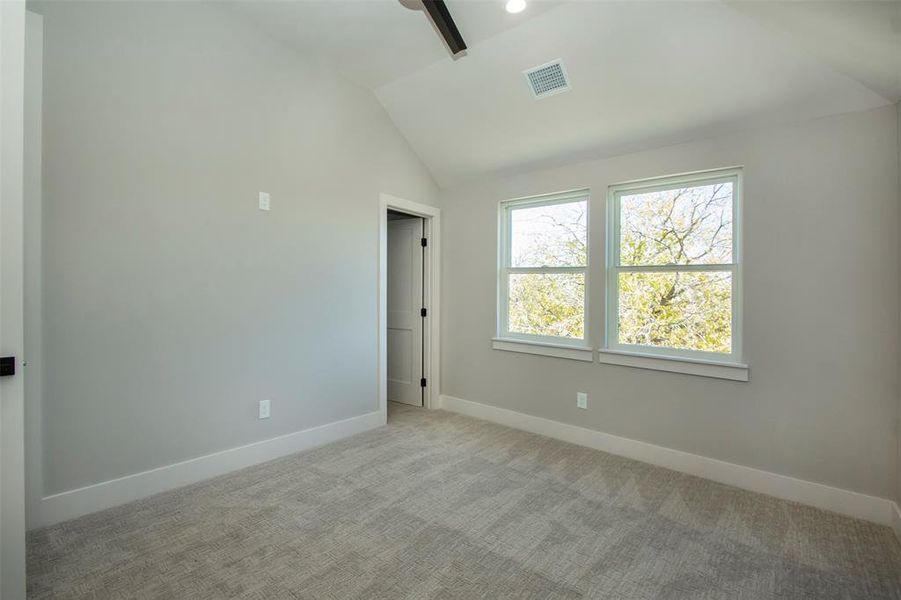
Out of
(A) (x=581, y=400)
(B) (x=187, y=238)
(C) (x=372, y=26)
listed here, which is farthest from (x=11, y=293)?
(A) (x=581, y=400)

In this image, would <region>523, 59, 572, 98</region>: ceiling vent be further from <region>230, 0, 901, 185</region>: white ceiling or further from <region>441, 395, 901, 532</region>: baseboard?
<region>441, 395, 901, 532</region>: baseboard

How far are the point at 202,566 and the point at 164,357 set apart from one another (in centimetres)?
127

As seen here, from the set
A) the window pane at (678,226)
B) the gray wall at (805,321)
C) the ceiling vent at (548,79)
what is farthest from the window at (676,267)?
the ceiling vent at (548,79)

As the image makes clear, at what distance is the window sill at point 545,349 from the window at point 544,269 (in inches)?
2.7

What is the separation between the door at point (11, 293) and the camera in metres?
1.51

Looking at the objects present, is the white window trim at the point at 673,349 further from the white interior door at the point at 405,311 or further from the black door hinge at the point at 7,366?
the black door hinge at the point at 7,366

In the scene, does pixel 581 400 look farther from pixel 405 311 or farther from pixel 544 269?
pixel 405 311

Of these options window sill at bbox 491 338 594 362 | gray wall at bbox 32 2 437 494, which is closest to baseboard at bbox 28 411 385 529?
gray wall at bbox 32 2 437 494

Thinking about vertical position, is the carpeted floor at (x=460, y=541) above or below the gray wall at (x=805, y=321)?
below

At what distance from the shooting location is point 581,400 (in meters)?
3.51

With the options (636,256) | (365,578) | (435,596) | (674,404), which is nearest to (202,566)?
(365,578)

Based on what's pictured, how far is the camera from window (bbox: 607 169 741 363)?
2867 millimetres

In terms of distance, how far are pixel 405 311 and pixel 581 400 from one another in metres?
2.11

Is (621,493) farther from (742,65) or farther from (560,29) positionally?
(560,29)
